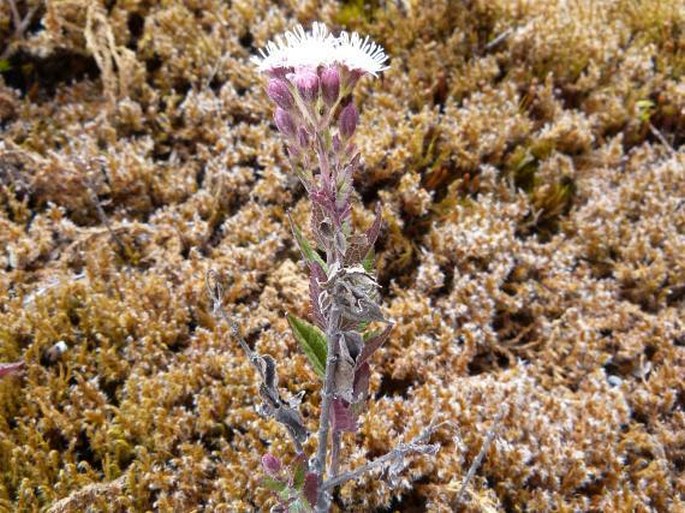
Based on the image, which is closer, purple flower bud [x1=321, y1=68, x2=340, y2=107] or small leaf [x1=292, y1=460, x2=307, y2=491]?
purple flower bud [x1=321, y1=68, x2=340, y2=107]

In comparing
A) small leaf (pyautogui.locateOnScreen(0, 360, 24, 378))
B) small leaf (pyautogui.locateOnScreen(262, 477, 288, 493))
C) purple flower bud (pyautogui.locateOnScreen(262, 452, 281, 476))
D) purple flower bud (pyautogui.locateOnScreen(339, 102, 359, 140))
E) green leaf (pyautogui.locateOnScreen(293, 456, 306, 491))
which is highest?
purple flower bud (pyautogui.locateOnScreen(339, 102, 359, 140))

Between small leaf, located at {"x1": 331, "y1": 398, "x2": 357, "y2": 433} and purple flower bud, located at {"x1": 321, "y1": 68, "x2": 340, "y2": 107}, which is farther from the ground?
purple flower bud, located at {"x1": 321, "y1": 68, "x2": 340, "y2": 107}

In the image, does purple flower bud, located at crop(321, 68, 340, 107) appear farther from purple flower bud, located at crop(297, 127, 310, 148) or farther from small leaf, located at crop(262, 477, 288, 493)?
small leaf, located at crop(262, 477, 288, 493)

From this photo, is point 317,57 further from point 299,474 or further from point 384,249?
point 384,249

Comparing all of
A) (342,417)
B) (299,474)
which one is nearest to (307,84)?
(342,417)

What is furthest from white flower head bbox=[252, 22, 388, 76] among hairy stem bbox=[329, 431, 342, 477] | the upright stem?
hairy stem bbox=[329, 431, 342, 477]

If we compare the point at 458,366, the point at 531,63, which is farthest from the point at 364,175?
the point at 531,63
